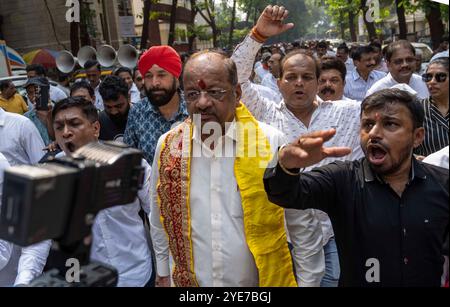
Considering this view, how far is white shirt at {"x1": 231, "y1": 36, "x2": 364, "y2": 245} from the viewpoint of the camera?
221cm

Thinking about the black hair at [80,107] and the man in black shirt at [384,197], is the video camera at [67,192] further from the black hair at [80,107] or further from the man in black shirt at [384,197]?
the black hair at [80,107]

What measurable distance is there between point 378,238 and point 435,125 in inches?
14.3

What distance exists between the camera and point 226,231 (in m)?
1.76

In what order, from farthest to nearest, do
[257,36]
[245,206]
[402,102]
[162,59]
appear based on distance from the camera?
[162,59], [257,36], [245,206], [402,102]

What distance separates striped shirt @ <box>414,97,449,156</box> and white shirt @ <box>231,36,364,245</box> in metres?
0.54

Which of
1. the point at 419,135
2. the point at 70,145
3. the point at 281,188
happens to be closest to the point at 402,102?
the point at 419,135

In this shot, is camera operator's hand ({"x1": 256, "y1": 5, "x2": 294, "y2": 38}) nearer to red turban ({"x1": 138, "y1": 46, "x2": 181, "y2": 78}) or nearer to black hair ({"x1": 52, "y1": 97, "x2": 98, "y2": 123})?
black hair ({"x1": 52, "y1": 97, "x2": 98, "y2": 123})

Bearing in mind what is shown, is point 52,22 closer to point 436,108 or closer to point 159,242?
point 159,242

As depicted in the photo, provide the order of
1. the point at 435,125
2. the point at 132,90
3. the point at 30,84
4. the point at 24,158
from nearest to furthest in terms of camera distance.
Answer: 1. the point at 435,125
2. the point at 24,158
3. the point at 30,84
4. the point at 132,90

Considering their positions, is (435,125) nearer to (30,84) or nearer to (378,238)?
(378,238)

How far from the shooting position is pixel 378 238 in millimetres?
1506

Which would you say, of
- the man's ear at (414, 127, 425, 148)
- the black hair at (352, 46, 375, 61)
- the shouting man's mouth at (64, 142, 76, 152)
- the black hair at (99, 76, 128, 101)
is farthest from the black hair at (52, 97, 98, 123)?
the black hair at (352, 46, 375, 61)

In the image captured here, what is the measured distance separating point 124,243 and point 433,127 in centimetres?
134
